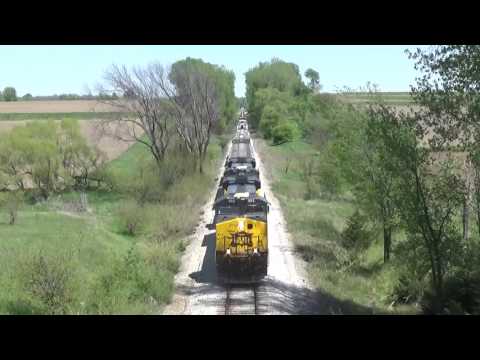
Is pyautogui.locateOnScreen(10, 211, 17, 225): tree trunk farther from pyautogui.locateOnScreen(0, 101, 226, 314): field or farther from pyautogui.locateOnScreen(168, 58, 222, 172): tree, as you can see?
pyautogui.locateOnScreen(168, 58, 222, 172): tree

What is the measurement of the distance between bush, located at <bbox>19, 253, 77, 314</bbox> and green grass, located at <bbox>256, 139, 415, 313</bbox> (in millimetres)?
7917

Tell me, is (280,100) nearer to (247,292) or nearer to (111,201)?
(111,201)

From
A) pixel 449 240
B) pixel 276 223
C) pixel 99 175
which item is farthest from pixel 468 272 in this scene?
pixel 99 175

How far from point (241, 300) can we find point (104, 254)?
6.80 m

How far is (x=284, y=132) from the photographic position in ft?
270

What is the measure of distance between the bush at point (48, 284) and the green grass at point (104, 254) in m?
0.04

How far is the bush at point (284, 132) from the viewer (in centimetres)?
8244

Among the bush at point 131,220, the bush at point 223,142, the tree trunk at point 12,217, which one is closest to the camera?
the tree trunk at point 12,217

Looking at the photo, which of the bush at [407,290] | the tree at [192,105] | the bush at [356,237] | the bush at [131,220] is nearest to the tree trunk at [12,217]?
the bush at [131,220]

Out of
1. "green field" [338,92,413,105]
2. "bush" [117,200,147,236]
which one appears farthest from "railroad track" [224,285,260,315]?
"bush" [117,200,147,236]

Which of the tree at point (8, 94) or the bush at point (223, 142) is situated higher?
the tree at point (8, 94)

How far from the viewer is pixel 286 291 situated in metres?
17.6

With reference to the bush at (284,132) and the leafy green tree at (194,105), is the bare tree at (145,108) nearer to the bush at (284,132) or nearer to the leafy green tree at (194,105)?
the leafy green tree at (194,105)

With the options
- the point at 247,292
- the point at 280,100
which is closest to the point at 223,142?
the point at 280,100
